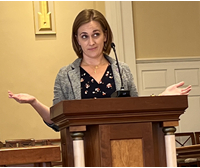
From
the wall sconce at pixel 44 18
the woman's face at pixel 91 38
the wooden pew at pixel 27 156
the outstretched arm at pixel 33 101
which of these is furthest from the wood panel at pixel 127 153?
the wall sconce at pixel 44 18

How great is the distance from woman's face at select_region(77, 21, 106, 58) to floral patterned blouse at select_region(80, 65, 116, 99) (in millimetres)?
145

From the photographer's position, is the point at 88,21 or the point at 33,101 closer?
the point at 33,101

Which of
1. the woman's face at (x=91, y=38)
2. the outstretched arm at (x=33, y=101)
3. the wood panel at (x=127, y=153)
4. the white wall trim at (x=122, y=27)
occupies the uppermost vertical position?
the white wall trim at (x=122, y=27)

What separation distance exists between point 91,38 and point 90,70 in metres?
0.20

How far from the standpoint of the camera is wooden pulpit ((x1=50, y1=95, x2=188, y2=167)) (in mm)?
1902

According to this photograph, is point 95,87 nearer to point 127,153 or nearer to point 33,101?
point 33,101

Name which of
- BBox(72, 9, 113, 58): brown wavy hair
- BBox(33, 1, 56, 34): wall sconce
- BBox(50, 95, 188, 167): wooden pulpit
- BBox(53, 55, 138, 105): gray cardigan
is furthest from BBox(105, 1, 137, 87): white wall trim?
BBox(50, 95, 188, 167): wooden pulpit

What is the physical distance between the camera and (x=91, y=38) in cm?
264

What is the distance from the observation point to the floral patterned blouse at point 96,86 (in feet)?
8.39

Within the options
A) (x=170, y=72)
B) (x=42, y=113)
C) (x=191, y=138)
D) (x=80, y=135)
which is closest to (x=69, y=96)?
(x=42, y=113)

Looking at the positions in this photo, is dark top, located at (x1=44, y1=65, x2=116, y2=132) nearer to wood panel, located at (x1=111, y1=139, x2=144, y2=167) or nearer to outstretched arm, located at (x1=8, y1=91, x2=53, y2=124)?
outstretched arm, located at (x1=8, y1=91, x2=53, y2=124)

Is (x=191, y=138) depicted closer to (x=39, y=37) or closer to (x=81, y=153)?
(x=81, y=153)

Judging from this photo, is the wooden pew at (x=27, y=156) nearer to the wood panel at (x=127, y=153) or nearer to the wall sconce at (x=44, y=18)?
the wood panel at (x=127, y=153)

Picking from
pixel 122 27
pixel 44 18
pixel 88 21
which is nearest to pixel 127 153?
pixel 88 21
